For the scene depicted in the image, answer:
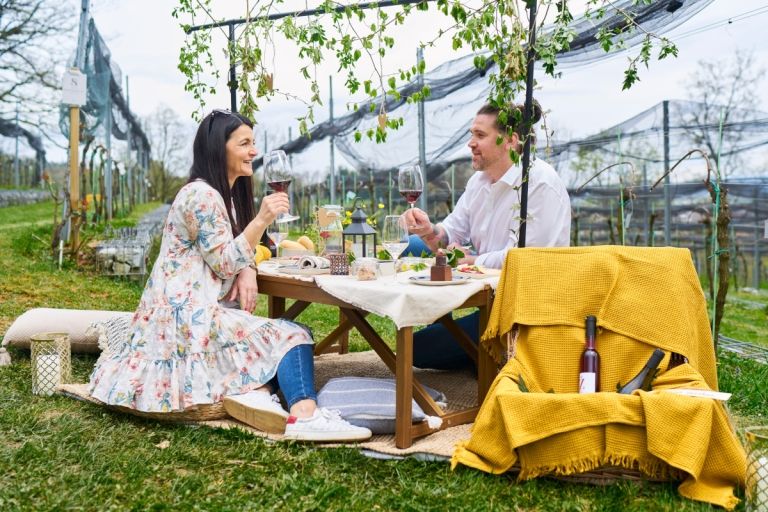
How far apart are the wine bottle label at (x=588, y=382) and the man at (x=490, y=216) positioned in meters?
0.69

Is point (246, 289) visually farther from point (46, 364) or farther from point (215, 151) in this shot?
point (46, 364)

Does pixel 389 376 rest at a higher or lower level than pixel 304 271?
lower

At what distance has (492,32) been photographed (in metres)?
2.78

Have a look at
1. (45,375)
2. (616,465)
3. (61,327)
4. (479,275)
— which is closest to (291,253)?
(479,275)

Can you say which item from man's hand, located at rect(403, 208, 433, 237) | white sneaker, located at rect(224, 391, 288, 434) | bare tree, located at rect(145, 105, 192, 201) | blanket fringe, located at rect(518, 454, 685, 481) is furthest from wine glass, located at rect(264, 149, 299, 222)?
bare tree, located at rect(145, 105, 192, 201)

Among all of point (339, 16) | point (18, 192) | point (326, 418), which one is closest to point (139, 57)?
point (18, 192)

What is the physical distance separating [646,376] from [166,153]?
22.5 m

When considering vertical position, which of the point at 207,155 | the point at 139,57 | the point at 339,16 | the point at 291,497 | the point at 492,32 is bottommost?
the point at 291,497

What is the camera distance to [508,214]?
3.35 m

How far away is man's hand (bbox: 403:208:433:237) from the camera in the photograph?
3.10 meters

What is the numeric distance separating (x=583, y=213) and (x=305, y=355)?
8.02 m

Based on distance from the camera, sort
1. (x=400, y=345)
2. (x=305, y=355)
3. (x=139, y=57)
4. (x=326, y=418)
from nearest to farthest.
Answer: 1. (x=400, y=345)
2. (x=326, y=418)
3. (x=305, y=355)
4. (x=139, y=57)

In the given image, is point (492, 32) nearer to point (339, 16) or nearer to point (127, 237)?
point (339, 16)

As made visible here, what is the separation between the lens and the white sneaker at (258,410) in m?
2.65
